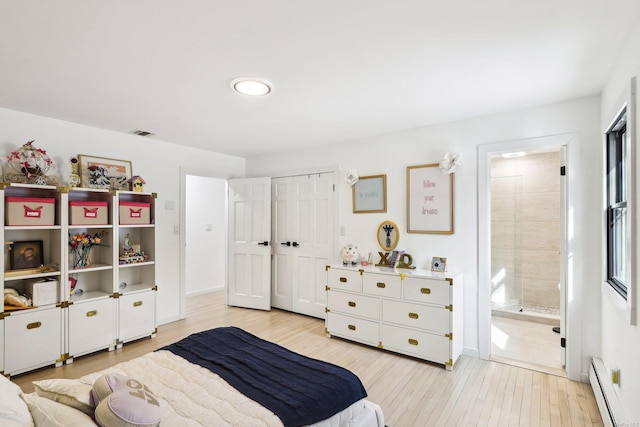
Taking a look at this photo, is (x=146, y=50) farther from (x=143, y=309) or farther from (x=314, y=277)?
(x=314, y=277)

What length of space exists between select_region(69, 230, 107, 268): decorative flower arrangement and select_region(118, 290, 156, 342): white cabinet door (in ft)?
1.81

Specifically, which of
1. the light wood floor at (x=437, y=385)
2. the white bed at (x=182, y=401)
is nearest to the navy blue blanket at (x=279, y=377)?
the white bed at (x=182, y=401)

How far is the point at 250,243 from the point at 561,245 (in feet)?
12.6

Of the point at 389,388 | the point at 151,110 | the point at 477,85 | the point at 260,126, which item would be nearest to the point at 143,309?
the point at 151,110

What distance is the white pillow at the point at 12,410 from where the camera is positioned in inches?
39.6

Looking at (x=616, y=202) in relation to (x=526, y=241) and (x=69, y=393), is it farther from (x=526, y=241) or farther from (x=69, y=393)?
(x=69, y=393)

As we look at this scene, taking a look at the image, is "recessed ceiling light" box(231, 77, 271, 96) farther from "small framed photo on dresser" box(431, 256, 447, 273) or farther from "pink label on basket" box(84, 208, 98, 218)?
"small framed photo on dresser" box(431, 256, 447, 273)

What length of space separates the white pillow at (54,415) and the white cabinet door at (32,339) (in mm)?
2123

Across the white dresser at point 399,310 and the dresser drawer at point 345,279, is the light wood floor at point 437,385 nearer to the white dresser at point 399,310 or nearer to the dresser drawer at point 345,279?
the white dresser at point 399,310

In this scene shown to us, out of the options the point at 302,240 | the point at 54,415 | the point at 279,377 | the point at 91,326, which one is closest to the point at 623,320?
the point at 279,377

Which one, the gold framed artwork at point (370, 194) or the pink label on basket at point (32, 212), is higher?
the gold framed artwork at point (370, 194)

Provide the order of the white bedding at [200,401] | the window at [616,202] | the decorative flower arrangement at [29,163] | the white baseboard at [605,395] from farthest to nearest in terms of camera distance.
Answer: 1. the decorative flower arrangement at [29,163]
2. the window at [616,202]
3. the white baseboard at [605,395]
4. the white bedding at [200,401]

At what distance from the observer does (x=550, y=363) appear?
9.86 feet

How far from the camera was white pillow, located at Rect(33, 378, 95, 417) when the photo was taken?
126 centimetres
